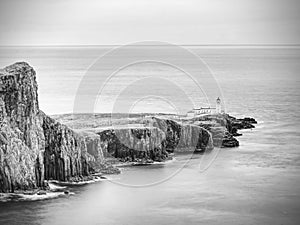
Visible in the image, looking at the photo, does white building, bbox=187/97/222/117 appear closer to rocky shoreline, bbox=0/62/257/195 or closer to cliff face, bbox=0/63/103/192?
rocky shoreline, bbox=0/62/257/195

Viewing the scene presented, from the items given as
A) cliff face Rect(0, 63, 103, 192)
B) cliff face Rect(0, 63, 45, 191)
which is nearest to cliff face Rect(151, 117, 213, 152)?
cliff face Rect(0, 63, 103, 192)

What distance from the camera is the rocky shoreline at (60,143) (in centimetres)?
7706

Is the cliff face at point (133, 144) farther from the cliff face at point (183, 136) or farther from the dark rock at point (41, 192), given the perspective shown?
the dark rock at point (41, 192)

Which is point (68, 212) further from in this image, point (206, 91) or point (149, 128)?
point (206, 91)

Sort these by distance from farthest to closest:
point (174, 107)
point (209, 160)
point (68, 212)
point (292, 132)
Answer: point (174, 107), point (292, 132), point (209, 160), point (68, 212)

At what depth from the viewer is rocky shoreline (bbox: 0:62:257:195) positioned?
77062mm

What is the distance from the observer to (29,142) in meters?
79.1

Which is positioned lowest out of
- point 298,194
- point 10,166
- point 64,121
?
point 298,194

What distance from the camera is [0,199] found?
74.0 m

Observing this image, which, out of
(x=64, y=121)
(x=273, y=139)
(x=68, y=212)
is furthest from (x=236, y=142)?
(x=68, y=212)

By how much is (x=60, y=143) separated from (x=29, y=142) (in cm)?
630

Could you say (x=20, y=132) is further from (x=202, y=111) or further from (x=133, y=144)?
(x=202, y=111)

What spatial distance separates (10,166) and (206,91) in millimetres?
125260

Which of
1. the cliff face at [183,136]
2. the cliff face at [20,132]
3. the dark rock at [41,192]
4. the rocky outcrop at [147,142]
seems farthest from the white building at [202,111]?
the dark rock at [41,192]
